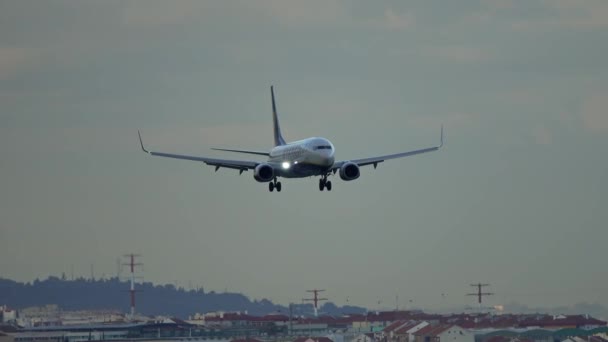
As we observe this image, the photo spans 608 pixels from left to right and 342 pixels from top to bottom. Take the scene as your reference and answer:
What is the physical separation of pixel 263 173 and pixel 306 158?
558 cm

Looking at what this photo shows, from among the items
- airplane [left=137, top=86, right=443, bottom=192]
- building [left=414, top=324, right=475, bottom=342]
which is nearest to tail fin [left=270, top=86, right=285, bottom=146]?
airplane [left=137, top=86, right=443, bottom=192]

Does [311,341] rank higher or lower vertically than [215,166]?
lower

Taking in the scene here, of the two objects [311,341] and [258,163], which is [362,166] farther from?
[311,341]

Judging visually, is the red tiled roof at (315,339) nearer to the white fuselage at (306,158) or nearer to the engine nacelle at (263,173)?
the white fuselage at (306,158)

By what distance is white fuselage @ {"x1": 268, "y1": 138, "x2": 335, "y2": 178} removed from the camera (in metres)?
118

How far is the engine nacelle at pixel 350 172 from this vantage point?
121m

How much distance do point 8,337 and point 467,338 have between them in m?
61.6

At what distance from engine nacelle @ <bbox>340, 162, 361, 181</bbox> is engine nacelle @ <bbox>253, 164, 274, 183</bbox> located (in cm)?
624

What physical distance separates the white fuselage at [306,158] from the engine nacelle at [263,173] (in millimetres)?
1073

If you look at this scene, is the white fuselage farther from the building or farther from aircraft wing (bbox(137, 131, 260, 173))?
the building

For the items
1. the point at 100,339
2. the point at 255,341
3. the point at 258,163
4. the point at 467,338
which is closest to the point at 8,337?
the point at 100,339

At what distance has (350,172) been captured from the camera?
121 metres

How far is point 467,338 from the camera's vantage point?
196m

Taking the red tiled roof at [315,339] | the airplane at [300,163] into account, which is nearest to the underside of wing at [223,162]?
the airplane at [300,163]
